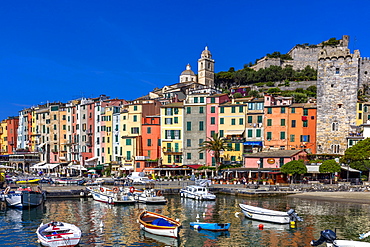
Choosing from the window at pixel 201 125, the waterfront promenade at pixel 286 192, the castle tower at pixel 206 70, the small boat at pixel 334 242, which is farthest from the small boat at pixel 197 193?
the castle tower at pixel 206 70

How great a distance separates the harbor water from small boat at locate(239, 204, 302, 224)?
0.73m

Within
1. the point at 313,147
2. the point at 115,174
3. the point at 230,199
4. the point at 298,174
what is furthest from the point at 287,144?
the point at 115,174

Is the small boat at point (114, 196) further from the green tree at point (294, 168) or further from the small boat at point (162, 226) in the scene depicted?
the green tree at point (294, 168)

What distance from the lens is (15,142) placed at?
404 ft

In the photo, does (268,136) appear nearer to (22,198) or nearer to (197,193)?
(197,193)

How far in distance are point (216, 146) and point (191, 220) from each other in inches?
1217

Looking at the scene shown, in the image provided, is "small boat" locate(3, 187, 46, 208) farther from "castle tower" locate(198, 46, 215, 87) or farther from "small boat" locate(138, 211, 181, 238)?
"castle tower" locate(198, 46, 215, 87)

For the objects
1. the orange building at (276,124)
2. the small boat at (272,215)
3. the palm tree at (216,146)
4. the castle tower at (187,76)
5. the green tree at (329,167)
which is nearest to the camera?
the small boat at (272,215)

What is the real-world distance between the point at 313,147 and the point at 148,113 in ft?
111

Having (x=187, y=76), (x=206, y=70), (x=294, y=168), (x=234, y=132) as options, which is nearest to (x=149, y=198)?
(x=294, y=168)

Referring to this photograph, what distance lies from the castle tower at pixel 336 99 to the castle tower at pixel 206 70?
84246mm

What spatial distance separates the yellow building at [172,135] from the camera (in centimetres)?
7838

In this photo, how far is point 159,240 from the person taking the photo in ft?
103

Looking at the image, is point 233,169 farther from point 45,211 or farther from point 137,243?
point 137,243
